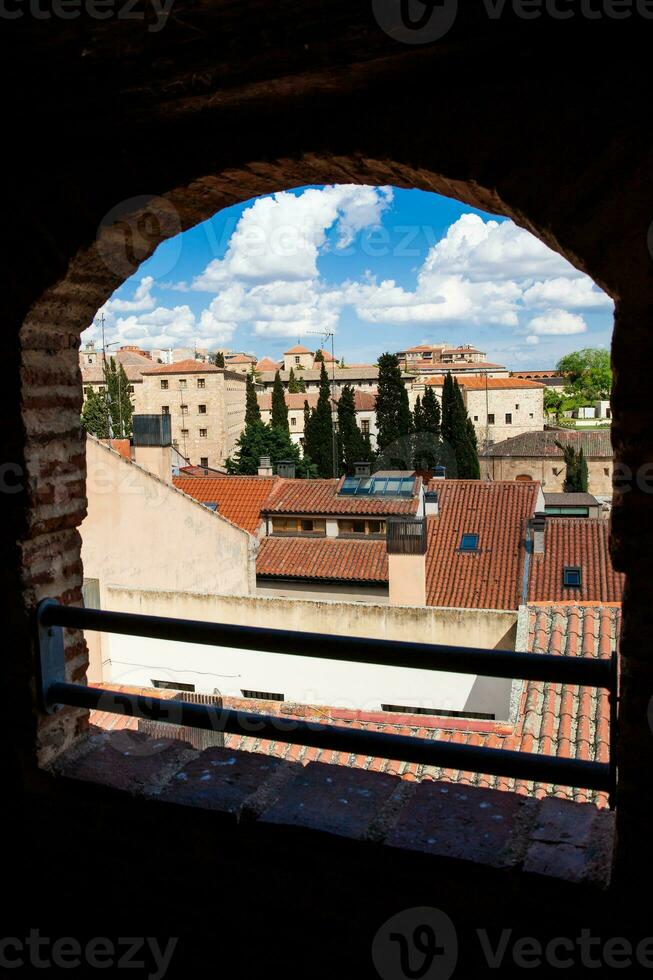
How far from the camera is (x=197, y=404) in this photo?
148ft

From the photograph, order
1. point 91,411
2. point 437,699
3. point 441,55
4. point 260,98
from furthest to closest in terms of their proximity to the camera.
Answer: point 91,411 → point 437,699 → point 260,98 → point 441,55

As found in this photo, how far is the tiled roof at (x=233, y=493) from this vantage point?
17469 mm

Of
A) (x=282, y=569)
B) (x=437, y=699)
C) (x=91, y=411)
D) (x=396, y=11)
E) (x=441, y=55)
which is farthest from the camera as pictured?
(x=91, y=411)

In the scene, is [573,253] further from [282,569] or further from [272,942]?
[282,569]

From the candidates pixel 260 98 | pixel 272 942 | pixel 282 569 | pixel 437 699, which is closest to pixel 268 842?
pixel 272 942

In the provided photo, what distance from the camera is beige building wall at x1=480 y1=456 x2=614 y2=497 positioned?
3656cm

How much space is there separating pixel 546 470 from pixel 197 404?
20.0 metres

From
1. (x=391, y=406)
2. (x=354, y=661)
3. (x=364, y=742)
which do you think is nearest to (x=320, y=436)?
(x=391, y=406)

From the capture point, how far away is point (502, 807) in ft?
6.17

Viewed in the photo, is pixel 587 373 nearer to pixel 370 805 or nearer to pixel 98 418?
pixel 98 418

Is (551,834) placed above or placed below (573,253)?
Answer: below

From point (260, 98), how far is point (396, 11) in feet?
1.46

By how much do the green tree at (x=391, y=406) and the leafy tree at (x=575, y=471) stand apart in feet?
23.4

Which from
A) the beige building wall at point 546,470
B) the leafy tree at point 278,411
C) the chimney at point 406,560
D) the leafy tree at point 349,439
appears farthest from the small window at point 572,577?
the leafy tree at point 278,411
